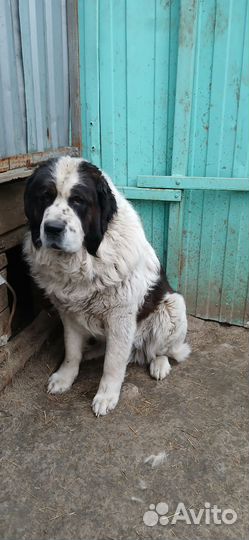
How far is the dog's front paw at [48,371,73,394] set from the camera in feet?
9.10

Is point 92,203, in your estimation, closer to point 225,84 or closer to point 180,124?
point 180,124

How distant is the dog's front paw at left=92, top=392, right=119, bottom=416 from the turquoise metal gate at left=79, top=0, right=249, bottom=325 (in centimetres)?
140

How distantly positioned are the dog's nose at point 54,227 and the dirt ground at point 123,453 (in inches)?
50.4

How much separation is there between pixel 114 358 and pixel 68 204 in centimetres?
110

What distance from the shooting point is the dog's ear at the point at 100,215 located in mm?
2152

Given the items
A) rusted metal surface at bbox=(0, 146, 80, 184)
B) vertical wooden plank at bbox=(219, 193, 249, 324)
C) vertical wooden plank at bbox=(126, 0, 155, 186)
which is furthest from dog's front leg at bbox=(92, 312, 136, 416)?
vertical wooden plank at bbox=(126, 0, 155, 186)

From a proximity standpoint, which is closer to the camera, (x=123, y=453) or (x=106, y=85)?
(x=123, y=453)

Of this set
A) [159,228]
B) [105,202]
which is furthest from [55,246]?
[159,228]

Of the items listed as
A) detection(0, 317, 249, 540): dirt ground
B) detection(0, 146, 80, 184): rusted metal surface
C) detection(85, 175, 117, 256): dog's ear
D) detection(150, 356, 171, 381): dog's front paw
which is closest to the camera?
detection(0, 317, 249, 540): dirt ground

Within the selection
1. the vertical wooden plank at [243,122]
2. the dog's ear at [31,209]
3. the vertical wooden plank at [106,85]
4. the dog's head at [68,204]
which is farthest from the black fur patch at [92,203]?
the vertical wooden plank at [243,122]

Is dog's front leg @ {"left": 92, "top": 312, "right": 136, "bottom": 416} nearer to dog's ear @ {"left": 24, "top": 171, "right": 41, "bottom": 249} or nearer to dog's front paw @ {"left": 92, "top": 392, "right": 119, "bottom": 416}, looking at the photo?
dog's front paw @ {"left": 92, "top": 392, "right": 119, "bottom": 416}

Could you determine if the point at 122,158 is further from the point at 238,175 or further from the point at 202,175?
the point at 238,175

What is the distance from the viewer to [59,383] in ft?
9.19

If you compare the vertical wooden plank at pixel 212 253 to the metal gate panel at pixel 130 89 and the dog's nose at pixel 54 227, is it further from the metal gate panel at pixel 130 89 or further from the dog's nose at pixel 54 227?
the dog's nose at pixel 54 227
